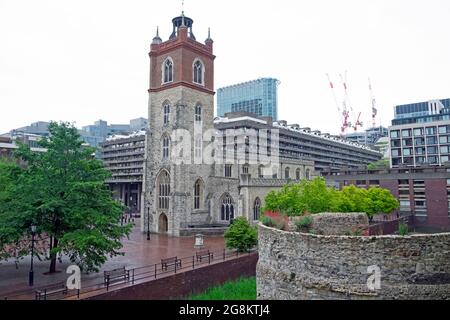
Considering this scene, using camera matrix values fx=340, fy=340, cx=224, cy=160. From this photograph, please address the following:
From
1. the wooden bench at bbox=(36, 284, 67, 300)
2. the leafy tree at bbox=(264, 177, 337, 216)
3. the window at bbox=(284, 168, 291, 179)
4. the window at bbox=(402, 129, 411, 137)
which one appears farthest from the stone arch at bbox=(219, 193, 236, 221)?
the window at bbox=(402, 129, 411, 137)

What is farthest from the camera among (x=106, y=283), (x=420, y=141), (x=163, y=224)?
(x=420, y=141)

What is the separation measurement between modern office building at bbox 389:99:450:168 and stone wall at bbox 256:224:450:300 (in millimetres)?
68464

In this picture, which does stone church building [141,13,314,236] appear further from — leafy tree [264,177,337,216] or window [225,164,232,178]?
leafy tree [264,177,337,216]

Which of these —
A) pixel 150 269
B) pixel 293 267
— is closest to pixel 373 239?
pixel 293 267

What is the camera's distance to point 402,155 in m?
78.8

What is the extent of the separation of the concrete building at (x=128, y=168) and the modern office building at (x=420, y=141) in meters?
59.5

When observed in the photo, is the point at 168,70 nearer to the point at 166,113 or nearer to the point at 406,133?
the point at 166,113

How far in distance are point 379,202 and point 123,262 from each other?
2985cm

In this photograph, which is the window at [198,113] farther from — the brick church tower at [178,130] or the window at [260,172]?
the window at [260,172]

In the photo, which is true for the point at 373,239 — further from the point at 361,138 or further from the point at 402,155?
the point at 361,138

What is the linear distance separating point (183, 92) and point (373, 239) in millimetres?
31473

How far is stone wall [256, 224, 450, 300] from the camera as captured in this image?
11.9 metres

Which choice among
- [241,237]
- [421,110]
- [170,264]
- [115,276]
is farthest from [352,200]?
[421,110]

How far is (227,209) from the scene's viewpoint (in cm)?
4275
